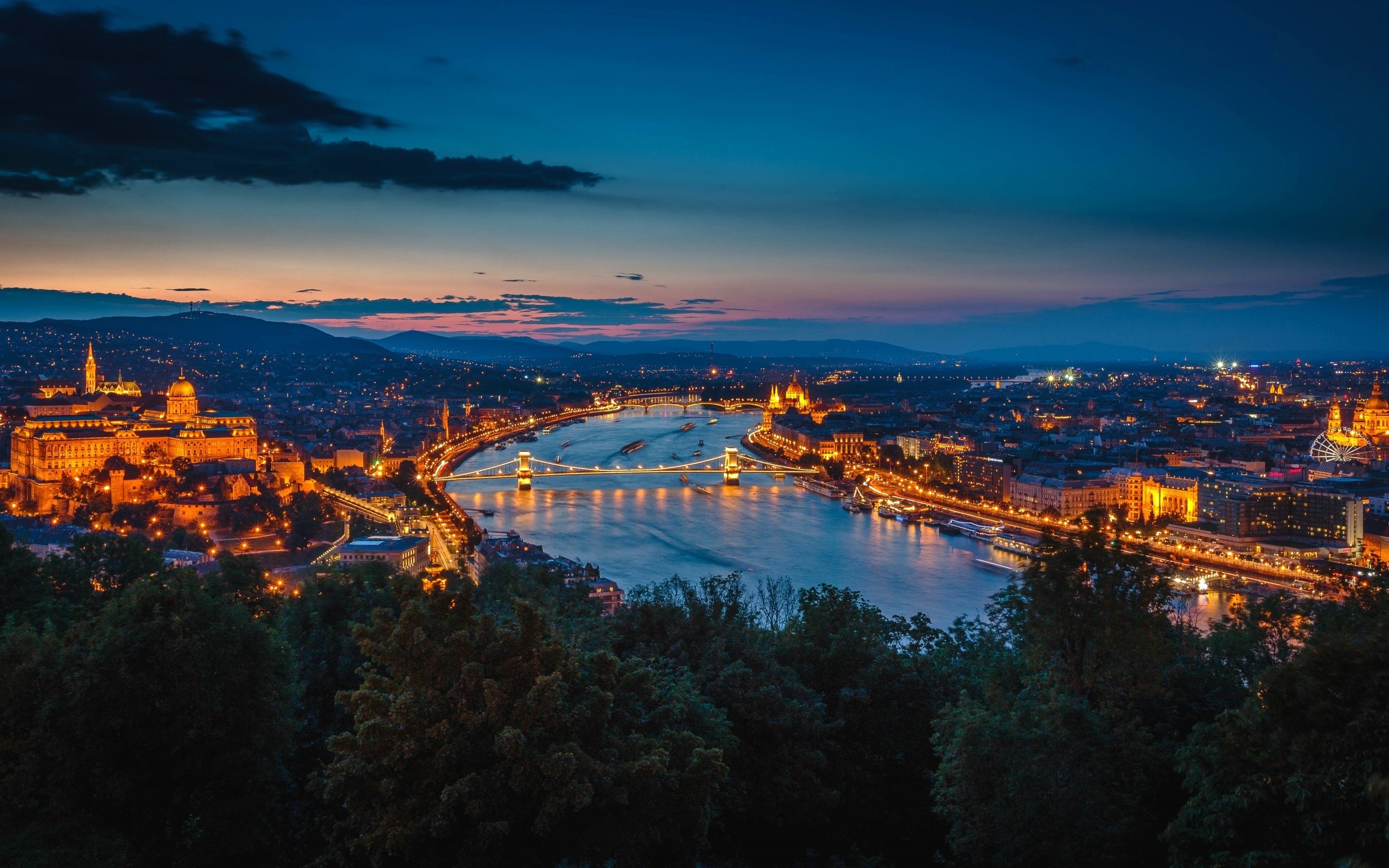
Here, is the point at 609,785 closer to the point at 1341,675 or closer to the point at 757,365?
the point at 1341,675

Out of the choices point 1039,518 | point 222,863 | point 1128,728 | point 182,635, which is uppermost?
point 182,635

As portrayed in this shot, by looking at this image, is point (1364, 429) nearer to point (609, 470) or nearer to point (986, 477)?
point (986, 477)

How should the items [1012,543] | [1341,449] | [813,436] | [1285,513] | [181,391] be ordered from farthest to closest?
[813,436] → [181,391] → [1341,449] → [1285,513] → [1012,543]

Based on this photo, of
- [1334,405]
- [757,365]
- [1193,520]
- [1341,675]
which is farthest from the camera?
[757,365]

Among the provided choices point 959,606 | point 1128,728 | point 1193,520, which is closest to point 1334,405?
point 1193,520

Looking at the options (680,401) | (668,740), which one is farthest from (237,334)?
(668,740)

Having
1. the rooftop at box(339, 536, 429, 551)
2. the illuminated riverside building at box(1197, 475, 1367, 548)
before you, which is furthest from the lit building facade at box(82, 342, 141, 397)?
the illuminated riverside building at box(1197, 475, 1367, 548)
